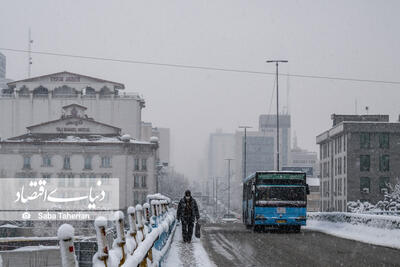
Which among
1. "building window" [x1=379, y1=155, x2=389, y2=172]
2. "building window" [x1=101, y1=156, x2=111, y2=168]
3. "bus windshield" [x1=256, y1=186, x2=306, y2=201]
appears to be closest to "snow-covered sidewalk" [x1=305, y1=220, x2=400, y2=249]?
"bus windshield" [x1=256, y1=186, x2=306, y2=201]

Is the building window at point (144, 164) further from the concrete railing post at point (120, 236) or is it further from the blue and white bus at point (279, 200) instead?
the concrete railing post at point (120, 236)

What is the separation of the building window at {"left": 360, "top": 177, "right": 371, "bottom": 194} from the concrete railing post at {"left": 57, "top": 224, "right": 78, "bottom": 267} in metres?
94.8

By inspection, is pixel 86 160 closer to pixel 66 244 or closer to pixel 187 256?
pixel 187 256

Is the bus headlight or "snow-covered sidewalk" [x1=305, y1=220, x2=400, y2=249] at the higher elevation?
the bus headlight

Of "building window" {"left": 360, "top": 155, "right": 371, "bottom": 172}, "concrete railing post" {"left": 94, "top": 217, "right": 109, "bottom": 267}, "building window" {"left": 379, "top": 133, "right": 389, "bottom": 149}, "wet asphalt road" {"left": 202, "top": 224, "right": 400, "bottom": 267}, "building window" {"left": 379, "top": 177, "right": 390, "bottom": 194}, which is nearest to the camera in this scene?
"concrete railing post" {"left": 94, "top": 217, "right": 109, "bottom": 267}

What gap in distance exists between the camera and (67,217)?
94125 mm

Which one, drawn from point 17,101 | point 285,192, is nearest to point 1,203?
point 17,101

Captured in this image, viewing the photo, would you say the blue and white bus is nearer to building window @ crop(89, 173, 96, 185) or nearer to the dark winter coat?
the dark winter coat

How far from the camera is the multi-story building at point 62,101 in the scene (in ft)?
387

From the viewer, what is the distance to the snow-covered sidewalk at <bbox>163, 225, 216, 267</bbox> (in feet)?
48.0

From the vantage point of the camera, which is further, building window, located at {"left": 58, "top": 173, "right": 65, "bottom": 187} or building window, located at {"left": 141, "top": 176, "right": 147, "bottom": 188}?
building window, located at {"left": 141, "top": 176, "right": 147, "bottom": 188}

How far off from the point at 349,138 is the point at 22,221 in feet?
154

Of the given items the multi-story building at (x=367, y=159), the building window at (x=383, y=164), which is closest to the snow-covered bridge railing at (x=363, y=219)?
the multi-story building at (x=367, y=159)

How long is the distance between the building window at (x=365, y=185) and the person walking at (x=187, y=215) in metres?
77.5
